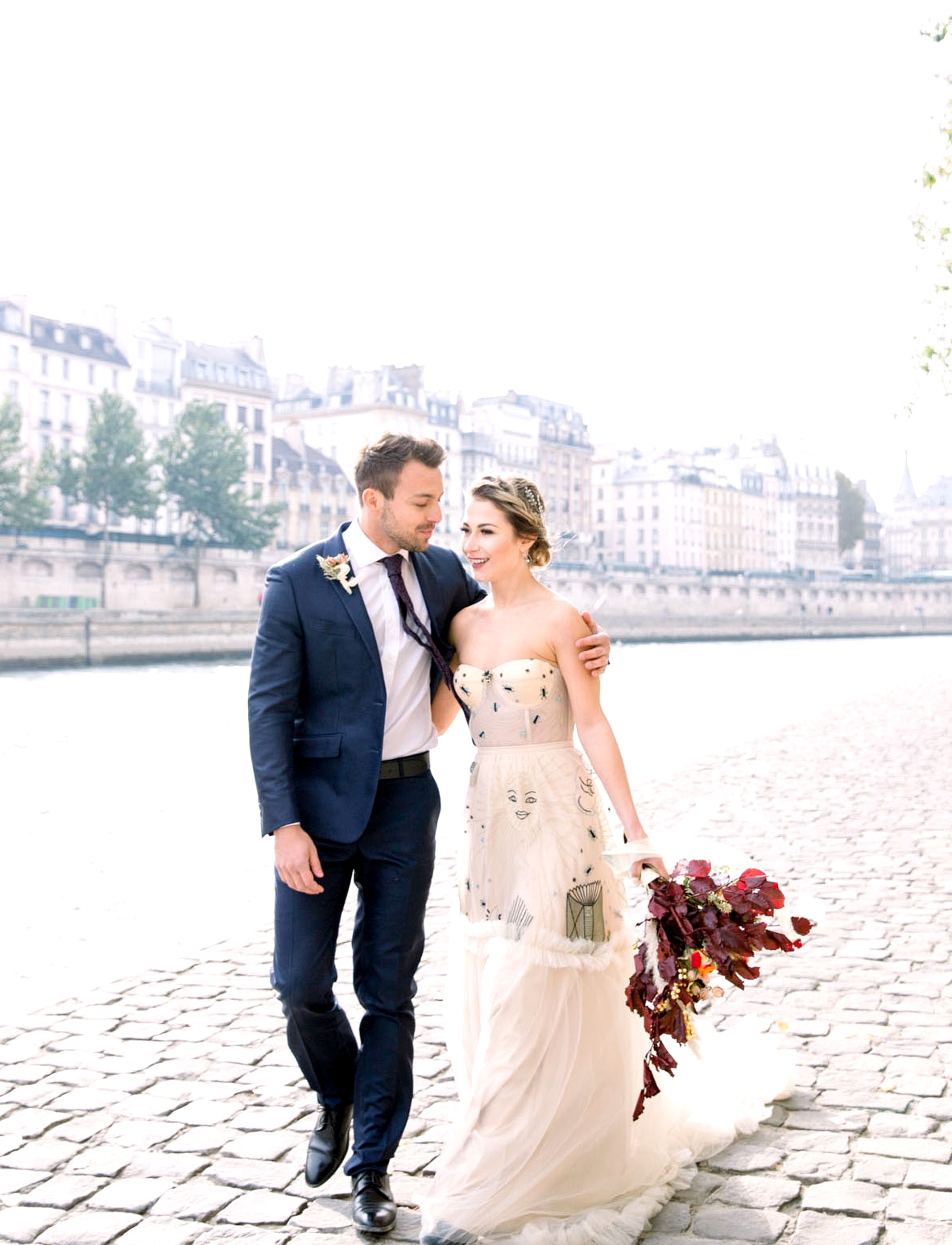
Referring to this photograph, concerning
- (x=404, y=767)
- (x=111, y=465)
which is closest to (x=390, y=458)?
(x=404, y=767)

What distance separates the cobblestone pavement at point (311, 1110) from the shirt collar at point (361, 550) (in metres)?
1.51

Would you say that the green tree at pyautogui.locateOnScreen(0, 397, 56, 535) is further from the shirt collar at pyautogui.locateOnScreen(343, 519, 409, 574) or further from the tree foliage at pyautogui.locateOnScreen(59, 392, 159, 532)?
the shirt collar at pyautogui.locateOnScreen(343, 519, 409, 574)

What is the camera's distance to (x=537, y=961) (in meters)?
3.33

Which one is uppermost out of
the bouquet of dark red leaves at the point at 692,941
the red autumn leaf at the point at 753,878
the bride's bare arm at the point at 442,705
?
the bride's bare arm at the point at 442,705

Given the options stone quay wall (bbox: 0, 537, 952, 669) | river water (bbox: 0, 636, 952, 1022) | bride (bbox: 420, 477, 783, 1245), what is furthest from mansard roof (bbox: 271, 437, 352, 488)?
bride (bbox: 420, 477, 783, 1245)

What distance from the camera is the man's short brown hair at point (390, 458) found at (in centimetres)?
355

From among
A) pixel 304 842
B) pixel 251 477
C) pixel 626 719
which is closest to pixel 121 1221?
pixel 304 842

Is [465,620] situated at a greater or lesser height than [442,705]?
greater

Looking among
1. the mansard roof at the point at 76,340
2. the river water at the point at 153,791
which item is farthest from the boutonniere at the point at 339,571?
the mansard roof at the point at 76,340

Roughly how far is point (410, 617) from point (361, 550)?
211 mm

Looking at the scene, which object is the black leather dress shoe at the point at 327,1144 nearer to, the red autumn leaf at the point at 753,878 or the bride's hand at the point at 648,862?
the bride's hand at the point at 648,862

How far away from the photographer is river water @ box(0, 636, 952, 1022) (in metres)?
7.76

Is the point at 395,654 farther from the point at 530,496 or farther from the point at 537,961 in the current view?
the point at 537,961

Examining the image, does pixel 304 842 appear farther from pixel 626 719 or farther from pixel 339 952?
pixel 626 719
